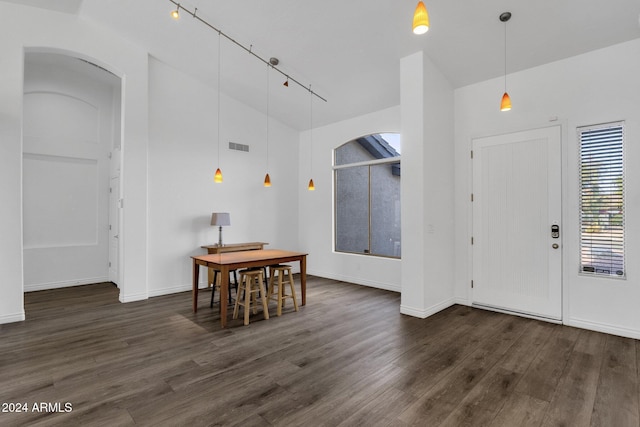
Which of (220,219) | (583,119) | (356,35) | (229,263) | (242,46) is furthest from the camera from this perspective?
(220,219)

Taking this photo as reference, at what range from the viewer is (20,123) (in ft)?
12.9

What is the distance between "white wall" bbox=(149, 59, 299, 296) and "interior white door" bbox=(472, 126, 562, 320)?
3.91 metres

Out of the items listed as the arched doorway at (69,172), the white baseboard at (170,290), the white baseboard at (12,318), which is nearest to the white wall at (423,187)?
the white baseboard at (170,290)

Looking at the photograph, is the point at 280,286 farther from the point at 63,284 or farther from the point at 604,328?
the point at 63,284

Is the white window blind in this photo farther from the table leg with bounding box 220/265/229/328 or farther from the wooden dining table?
the table leg with bounding box 220/265/229/328

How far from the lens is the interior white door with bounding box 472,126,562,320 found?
155 inches

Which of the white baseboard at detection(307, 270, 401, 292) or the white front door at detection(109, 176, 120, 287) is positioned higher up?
the white front door at detection(109, 176, 120, 287)

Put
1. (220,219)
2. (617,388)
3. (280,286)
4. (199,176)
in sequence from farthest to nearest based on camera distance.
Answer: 1. (199,176)
2. (220,219)
3. (280,286)
4. (617,388)

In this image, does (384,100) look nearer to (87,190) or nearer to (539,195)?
(539,195)

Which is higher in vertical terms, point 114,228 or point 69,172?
point 69,172

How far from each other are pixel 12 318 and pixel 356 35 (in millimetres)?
5380

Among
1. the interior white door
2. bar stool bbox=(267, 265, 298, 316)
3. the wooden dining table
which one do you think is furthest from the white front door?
the interior white door

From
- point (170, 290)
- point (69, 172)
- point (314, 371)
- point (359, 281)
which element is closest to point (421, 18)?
point (314, 371)

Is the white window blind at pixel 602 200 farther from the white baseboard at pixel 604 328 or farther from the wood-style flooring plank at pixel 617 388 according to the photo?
the wood-style flooring plank at pixel 617 388
